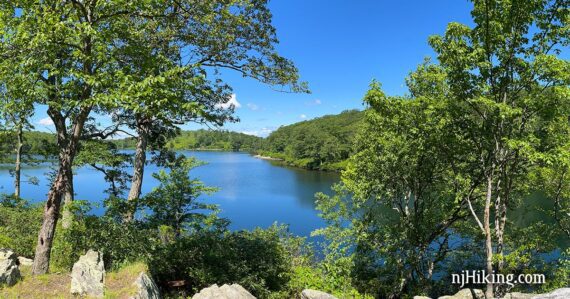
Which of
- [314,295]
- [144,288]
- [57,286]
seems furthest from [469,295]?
[57,286]

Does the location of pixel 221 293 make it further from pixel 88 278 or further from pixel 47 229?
pixel 47 229

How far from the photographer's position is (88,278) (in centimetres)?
689

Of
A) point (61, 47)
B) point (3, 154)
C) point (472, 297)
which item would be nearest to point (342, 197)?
point (472, 297)

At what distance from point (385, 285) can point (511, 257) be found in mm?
6518

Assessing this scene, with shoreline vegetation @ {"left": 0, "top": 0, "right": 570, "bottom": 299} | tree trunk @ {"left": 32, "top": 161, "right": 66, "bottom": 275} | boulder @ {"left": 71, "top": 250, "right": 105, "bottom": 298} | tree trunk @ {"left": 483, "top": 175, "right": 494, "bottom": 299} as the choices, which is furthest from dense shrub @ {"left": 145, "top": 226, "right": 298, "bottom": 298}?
tree trunk @ {"left": 483, "top": 175, "right": 494, "bottom": 299}

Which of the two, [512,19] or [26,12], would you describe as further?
[512,19]

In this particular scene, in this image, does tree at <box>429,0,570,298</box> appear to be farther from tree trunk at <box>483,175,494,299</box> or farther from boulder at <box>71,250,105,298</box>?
boulder at <box>71,250,105,298</box>

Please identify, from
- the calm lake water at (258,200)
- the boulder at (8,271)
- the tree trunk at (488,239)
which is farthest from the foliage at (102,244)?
the calm lake water at (258,200)

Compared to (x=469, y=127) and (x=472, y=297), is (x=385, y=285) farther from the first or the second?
(x=469, y=127)

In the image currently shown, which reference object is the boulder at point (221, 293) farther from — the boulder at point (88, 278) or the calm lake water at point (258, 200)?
the calm lake water at point (258, 200)

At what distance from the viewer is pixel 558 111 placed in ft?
29.0

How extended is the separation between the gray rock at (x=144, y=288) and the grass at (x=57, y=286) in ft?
0.31

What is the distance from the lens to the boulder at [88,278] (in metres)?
6.63

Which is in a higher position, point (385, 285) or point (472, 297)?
point (472, 297)
